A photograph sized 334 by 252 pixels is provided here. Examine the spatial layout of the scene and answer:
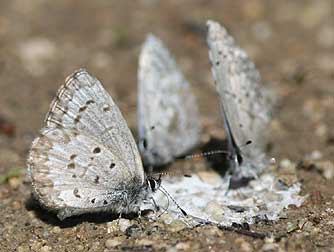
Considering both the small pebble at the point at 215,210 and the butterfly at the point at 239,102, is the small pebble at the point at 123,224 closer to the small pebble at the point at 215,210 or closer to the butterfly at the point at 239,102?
the small pebble at the point at 215,210

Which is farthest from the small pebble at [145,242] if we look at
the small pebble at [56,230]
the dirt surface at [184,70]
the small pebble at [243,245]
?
the small pebble at [56,230]

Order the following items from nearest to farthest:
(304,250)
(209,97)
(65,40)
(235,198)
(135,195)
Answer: (304,250), (135,195), (235,198), (209,97), (65,40)

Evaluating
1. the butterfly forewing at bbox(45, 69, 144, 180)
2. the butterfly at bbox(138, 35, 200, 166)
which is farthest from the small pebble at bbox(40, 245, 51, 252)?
the butterfly at bbox(138, 35, 200, 166)

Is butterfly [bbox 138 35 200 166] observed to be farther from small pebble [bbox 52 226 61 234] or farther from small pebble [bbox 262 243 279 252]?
small pebble [bbox 262 243 279 252]

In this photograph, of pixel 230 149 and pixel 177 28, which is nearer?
pixel 230 149

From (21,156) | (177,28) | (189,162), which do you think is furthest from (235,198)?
(177,28)

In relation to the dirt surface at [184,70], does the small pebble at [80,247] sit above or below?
below

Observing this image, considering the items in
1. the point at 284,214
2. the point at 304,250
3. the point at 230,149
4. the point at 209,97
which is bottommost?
the point at 304,250

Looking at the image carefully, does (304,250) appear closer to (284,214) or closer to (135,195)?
(284,214)

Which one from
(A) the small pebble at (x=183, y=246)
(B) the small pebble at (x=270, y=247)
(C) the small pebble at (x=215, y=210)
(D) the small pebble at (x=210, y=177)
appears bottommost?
(B) the small pebble at (x=270, y=247)
